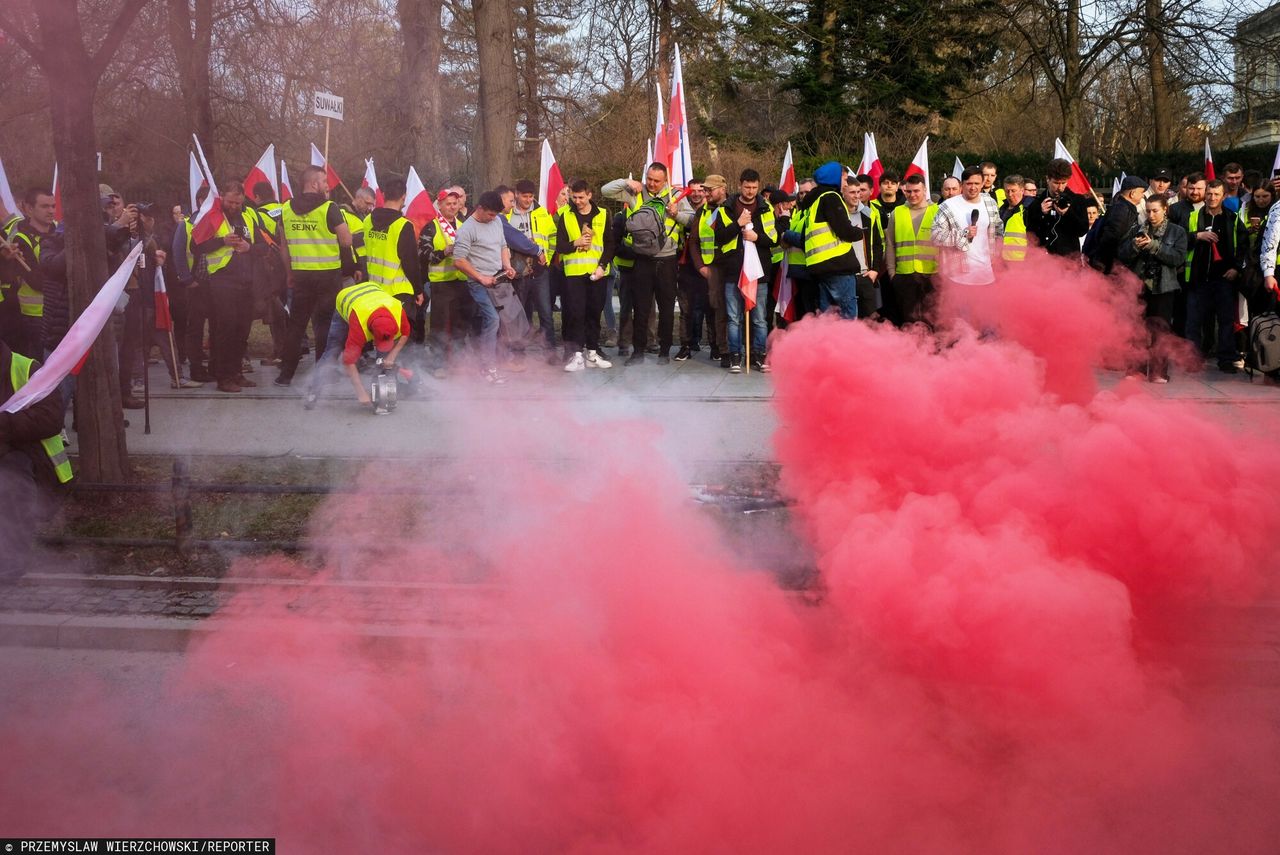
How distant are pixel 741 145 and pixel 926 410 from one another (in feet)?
76.3

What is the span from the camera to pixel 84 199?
670cm

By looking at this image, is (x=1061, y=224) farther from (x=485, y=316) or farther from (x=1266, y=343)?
(x=485, y=316)

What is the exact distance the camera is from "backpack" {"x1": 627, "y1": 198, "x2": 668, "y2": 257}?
10.3m

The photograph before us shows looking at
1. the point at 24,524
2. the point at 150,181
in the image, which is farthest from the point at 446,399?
the point at 150,181

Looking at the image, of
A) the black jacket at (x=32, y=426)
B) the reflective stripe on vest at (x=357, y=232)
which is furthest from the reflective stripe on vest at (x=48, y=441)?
the reflective stripe on vest at (x=357, y=232)

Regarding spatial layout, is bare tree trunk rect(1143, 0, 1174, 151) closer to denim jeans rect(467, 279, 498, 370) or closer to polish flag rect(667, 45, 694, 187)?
polish flag rect(667, 45, 694, 187)

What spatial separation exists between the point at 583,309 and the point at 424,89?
703 cm

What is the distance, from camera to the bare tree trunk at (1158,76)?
869 inches

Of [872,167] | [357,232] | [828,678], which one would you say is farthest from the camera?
[872,167]

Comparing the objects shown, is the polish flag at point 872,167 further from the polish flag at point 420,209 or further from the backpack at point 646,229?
the polish flag at point 420,209

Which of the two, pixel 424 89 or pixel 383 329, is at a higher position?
pixel 424 89

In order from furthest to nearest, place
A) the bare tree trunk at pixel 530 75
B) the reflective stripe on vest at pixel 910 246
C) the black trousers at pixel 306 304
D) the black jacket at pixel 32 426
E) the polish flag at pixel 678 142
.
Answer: the bare tree trunk at pixel 530 75 < the polish flag at pixel 678 142 < the black trousers at pixel 306 304 < the reflective stripe on vest at pixel 910 246 < the black jacket at pixel 32 426

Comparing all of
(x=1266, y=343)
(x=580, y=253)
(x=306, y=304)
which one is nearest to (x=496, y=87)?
(x=580, y=253)

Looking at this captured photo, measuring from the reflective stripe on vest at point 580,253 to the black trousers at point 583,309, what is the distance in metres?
0.08
